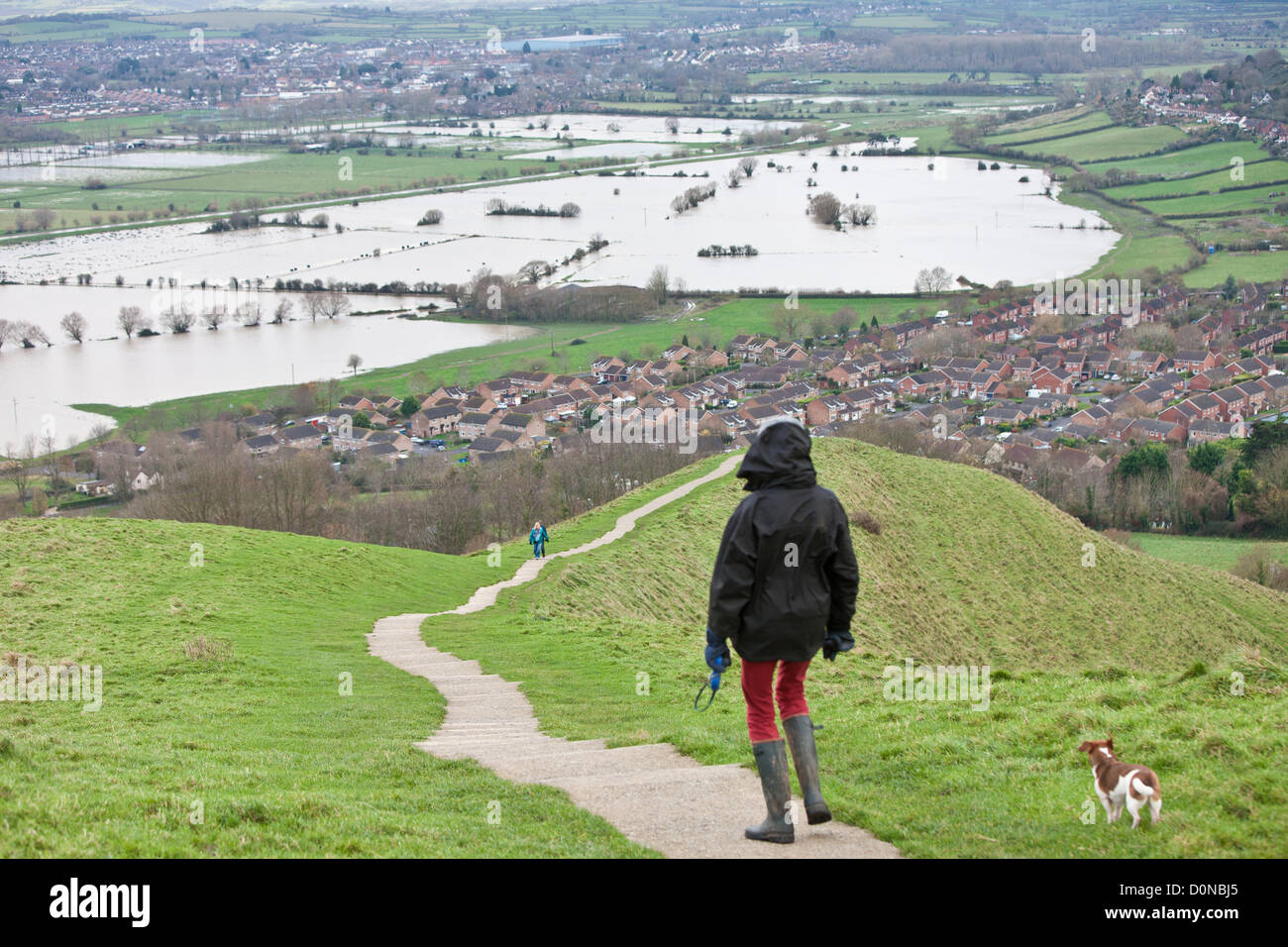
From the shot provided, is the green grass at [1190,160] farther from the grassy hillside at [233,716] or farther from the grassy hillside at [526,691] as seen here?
the grassy hillside at [233,716]

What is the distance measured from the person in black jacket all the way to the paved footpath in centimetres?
32

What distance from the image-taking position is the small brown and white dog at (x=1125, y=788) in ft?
25.0

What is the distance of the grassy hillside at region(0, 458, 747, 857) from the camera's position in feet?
25.5

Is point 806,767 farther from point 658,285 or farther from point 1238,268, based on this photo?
point 1238,268

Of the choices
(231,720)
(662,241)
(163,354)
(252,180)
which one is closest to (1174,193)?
(662,241)

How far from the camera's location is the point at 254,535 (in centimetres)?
2883

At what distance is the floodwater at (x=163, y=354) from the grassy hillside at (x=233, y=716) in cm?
5284

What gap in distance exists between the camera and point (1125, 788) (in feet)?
25.3

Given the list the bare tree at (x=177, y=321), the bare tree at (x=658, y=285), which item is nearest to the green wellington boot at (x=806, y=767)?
the bare tree at (x=177, y=321)

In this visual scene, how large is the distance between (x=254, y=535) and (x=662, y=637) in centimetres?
1239

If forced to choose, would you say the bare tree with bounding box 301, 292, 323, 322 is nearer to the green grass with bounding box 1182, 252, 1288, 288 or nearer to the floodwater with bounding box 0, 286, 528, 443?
the floodwater with bounding box 0, 286, 528, 443

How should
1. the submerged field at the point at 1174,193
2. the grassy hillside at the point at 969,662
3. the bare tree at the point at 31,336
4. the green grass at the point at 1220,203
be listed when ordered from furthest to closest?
the green grass at the point at 1220,203 < the submerged field at the point at 1174,193 < the bare tree at the point at 31,336 < the grassy hillside at the point at 969,662
